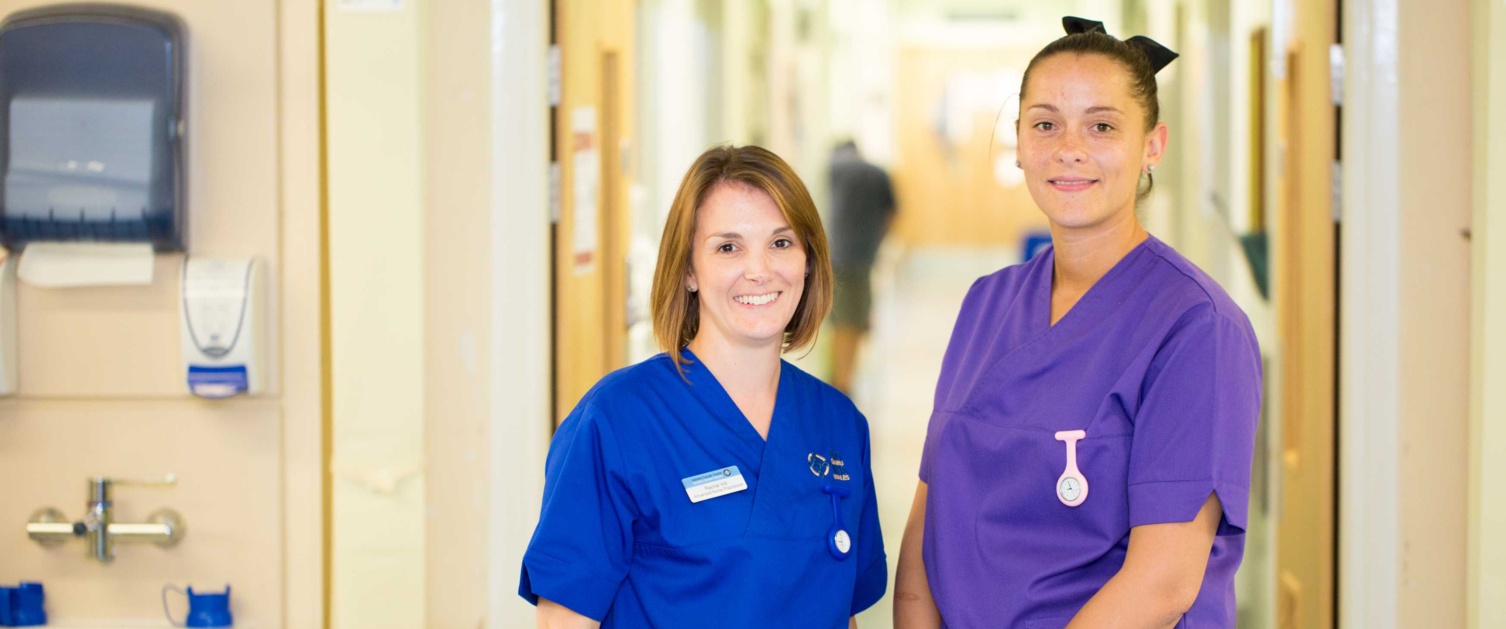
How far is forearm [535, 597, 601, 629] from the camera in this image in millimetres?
1244

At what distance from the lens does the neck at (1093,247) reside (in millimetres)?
1347

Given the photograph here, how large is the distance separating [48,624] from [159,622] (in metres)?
0.18

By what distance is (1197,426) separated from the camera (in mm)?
1188

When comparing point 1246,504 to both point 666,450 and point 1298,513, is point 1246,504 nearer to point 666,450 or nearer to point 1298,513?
point 666,450

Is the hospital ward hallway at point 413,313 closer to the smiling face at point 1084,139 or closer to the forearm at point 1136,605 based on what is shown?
the smiling face at point 1084,139

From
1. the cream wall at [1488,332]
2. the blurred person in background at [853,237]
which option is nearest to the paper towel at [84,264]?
the cream wall at [1488,332]

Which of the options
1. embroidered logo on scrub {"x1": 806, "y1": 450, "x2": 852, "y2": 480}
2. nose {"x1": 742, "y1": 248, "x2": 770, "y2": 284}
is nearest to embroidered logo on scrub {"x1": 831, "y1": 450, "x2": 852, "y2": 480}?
embroidered logo on scrub {"x1": 806, "y1": 450, "x2": 852, "y2": 480}

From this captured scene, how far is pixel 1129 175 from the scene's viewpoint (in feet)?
4.28

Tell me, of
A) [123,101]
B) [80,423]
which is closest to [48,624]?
[80,423]

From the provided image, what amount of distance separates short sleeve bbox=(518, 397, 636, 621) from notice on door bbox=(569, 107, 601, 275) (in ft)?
3.04

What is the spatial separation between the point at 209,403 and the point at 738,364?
107 centimetres

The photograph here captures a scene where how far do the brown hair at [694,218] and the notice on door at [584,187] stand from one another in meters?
0.81

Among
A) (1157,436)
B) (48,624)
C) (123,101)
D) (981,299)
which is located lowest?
(48,624)

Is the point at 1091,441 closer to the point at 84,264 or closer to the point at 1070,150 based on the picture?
the point at 1070,150
